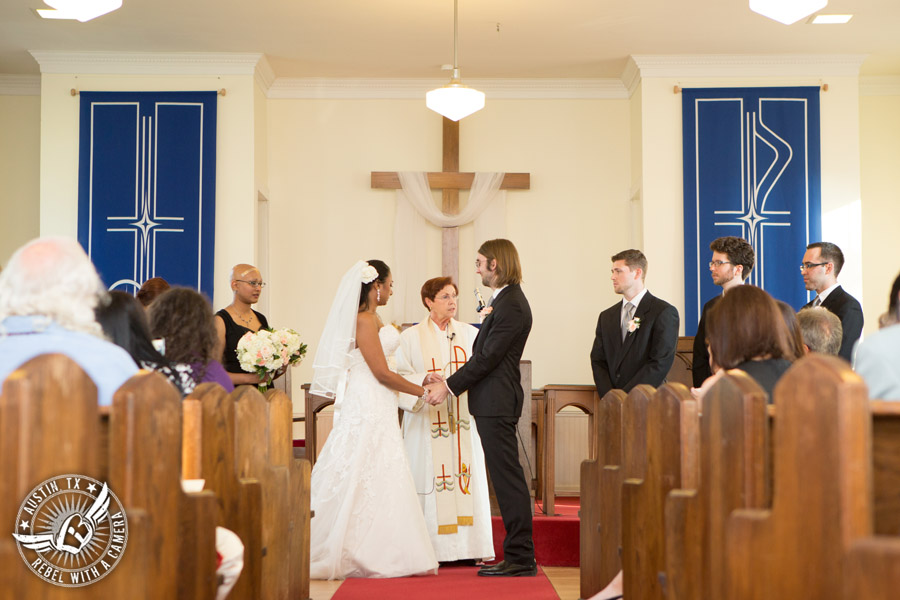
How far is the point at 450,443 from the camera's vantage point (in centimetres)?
Result: 529

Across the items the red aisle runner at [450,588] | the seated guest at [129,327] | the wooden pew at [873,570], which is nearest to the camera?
the wooden pew at [873,570]

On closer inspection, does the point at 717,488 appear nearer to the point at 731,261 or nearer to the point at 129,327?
the point at 129,327

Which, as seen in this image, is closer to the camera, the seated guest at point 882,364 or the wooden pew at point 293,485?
the seated guest at point 882,364

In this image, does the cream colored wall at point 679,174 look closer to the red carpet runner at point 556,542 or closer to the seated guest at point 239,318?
the red carpet runner at point 556,542

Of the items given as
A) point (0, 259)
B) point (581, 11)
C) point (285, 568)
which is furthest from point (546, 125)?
point (285, 568)

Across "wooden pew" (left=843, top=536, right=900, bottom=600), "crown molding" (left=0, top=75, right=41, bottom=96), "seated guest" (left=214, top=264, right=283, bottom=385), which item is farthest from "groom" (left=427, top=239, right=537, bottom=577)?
"crown molding" (left=0, top=75, right=41, bottom=96)

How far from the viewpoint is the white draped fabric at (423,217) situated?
865 centimetres

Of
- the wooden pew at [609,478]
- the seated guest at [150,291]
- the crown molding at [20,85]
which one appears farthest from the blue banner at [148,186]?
the wooden pew at [609,478]

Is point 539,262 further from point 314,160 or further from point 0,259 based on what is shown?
point 0,259

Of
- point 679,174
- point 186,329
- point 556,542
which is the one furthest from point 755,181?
point 186,329

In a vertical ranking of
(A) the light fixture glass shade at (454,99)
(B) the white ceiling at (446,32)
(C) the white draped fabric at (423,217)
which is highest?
(B) the white ceiling at (446,32)

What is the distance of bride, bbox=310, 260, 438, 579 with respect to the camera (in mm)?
4820

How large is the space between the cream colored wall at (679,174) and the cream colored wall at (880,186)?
72 cm

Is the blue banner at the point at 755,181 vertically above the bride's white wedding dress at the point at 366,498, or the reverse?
the blue banner at the point at 755,181
